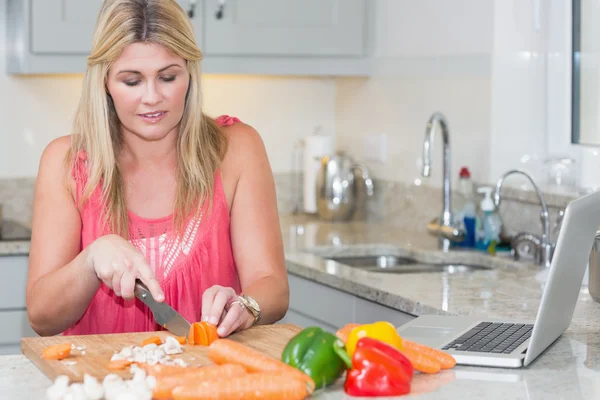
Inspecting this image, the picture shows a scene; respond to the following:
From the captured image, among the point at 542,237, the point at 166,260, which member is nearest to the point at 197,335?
the point at 166,260

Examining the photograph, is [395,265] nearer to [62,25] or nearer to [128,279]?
[62,25]

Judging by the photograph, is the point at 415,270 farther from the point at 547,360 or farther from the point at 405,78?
the point at 547,360

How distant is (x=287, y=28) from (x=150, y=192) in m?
1.51

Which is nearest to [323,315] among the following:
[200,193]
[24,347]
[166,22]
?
[200,193]

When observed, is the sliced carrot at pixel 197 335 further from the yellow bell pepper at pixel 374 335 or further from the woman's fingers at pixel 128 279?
the yellow bell pepper at pixel 374 335

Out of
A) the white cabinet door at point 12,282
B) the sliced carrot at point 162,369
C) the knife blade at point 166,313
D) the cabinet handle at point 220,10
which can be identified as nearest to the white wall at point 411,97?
the cabinet handle at point 220,10

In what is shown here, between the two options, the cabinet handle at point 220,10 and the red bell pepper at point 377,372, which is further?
the cabinet handle at point 220,10

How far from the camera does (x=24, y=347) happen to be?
1512mm

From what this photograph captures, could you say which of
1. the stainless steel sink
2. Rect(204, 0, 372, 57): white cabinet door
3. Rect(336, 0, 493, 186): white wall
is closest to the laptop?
the stainless steel sink

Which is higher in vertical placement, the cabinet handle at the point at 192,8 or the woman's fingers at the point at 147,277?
the cabinet handle at the point at 192,8

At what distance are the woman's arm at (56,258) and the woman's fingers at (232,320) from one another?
0.28 meters

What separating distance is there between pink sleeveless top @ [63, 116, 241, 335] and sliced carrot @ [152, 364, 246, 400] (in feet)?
2.13

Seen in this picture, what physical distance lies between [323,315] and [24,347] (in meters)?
1.17

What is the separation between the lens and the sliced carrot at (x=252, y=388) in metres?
1.21
